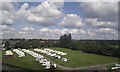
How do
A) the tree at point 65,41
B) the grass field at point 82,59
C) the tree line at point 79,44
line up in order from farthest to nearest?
the tree line at point 79,44
the tree at point 65,41
the grass field at point 82,59

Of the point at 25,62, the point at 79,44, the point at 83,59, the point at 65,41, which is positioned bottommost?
the point at 83,59

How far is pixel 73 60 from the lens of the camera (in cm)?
1440

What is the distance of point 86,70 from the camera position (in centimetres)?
1370

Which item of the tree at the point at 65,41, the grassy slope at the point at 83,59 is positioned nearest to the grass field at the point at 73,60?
the grassy slope at the point at 83,59

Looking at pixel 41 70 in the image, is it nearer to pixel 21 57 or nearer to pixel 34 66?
pixel 34 66

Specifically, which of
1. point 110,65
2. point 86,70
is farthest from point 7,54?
point 110,65

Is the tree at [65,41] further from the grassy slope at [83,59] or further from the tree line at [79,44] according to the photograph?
the grassy slope at [83,59]

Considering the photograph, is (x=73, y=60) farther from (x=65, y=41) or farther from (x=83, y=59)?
(x=65, y=41)

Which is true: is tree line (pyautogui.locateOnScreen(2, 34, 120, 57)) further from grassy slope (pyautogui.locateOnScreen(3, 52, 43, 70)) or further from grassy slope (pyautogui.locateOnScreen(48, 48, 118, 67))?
grassy slope (pyautogui.locateOnScreen(3, 52, 43, 70))

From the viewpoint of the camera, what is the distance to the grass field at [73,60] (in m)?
14.1

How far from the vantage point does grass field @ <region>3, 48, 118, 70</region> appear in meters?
14.1

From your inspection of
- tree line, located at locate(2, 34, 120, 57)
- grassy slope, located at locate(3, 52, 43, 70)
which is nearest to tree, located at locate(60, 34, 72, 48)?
tree line, located at locate(2, 34, 120, 57)

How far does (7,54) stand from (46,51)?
8.56ft

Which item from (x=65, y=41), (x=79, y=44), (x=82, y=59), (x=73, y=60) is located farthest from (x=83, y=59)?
(x=65, y=41)
